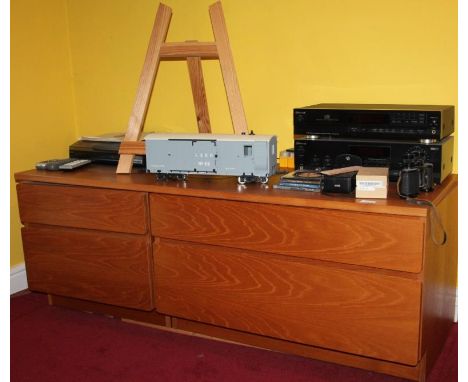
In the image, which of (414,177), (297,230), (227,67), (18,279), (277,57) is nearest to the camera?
(414,177)

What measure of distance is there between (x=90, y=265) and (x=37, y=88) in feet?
2.91

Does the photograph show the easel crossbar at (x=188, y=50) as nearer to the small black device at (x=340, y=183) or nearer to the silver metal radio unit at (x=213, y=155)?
the silver metal radio unit at (x=213, y=155)

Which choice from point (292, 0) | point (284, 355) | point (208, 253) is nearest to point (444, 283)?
point (284, 355)

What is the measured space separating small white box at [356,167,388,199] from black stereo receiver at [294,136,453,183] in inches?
4.8

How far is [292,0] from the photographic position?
206 cm

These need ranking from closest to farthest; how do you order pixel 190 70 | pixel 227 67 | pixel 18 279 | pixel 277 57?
pixel 227 67 → pixel 190 70 → pixel 277 57 → pixel 18 279

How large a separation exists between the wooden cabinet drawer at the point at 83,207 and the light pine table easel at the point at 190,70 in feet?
0.52

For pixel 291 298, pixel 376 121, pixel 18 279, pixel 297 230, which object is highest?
pixel 376 121

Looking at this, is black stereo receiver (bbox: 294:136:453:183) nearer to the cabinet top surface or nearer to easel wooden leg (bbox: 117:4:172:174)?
the cabinet top surface

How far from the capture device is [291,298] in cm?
172

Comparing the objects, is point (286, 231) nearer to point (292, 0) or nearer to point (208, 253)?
point (208, 253)

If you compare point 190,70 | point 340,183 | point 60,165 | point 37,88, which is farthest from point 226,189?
point 37,88

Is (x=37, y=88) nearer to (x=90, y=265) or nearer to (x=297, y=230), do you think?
(x=90, y=265)

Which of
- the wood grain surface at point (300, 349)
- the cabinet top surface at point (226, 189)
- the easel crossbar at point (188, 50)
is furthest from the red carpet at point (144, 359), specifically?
the easel crossbar at point (188, 50)
